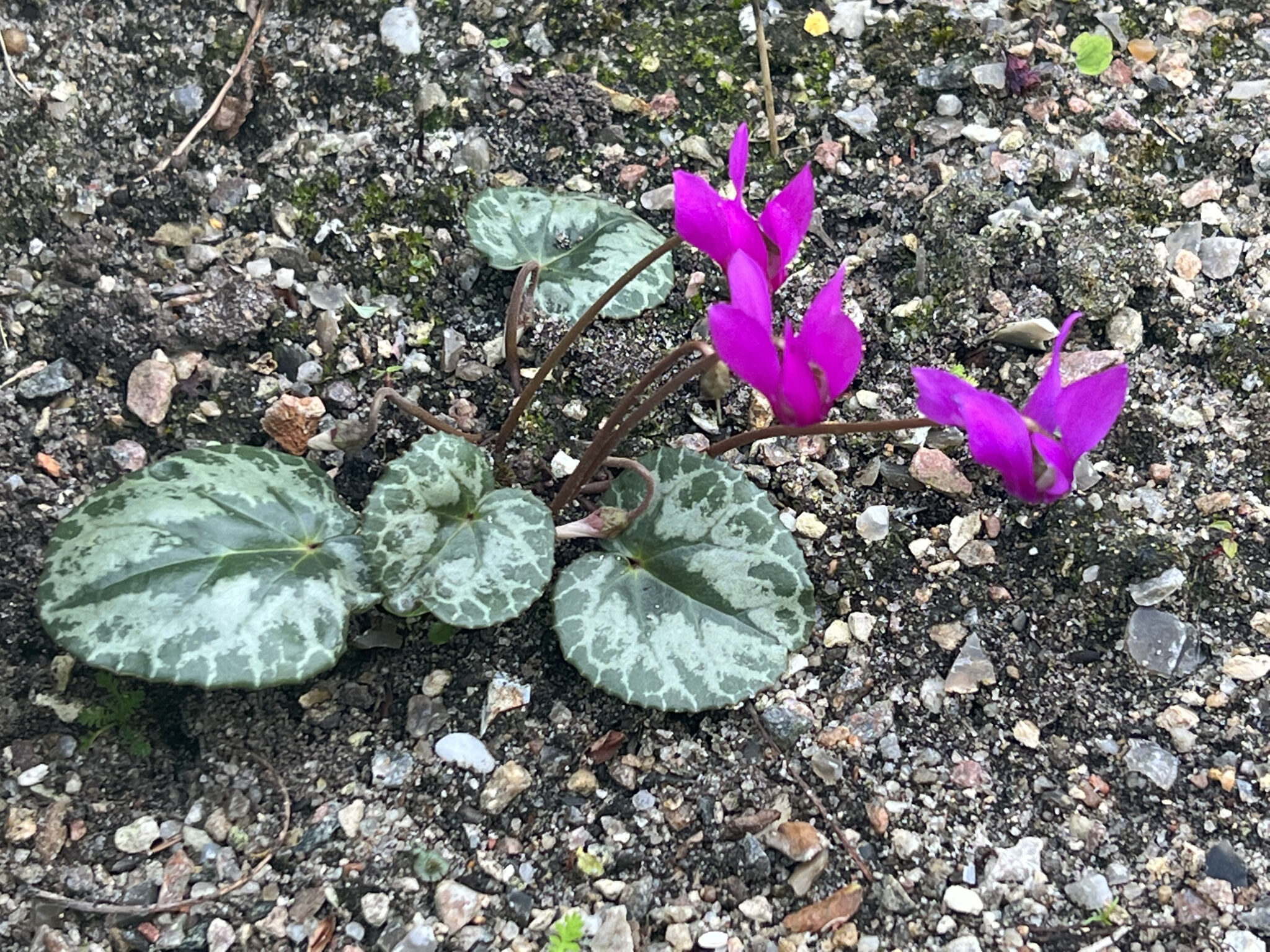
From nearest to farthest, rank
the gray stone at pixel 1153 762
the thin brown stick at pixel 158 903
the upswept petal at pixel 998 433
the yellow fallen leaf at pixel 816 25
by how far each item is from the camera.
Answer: the upswept petal at pixel 998 433, the thin brown stick at pixel 158 903, the gray stone at pixel 1153 762, the yellow fallen leaf at pixel 816 25

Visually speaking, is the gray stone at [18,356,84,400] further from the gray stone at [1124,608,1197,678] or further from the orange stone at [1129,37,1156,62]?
the orange stone at [1129,37,1156,62]

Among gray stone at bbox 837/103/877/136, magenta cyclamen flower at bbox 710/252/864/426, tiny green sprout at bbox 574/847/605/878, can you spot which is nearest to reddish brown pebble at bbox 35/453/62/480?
tiny green sprout at bbox 574/847/605/878

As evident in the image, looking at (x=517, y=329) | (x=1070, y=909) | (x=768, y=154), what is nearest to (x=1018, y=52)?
(x=768, y=154)

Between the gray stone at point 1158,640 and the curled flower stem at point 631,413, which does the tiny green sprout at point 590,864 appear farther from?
the gray stone at point 1158,640

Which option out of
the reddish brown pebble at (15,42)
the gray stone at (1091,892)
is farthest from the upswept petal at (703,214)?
the reddish brown pebble at (15,42)

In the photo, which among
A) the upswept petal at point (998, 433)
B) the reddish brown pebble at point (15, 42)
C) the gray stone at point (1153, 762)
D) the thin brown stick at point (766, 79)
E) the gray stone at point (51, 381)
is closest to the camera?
the upswept petal at point (998, 433)
